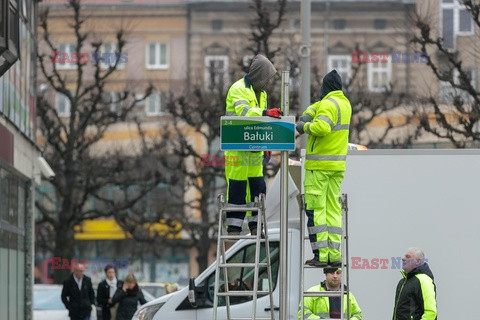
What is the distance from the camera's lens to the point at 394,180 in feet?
50.9

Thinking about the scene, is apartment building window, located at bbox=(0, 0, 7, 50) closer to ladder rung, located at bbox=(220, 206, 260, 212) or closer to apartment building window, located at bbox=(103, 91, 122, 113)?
ladder rung, located at bbox=(220, 206, 260, 212)

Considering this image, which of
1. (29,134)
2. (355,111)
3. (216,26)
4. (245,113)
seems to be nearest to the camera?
(245,113)

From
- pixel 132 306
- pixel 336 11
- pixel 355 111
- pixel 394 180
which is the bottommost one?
pixel 132 306

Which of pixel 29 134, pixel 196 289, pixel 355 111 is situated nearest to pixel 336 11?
pixel 355 111

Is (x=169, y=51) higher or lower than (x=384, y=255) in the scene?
higher

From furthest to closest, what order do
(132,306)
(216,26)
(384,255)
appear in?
1. (216,26)
2. (132,306)
3. (384,255)

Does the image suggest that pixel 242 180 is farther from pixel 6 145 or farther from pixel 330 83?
pixel 6 145

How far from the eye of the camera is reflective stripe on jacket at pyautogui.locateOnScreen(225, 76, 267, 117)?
39.5 feet

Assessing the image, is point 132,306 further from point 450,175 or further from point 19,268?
point 450,175

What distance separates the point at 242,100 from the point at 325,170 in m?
1.01

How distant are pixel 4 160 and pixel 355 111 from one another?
53.5 feet

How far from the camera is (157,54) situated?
2753 inches

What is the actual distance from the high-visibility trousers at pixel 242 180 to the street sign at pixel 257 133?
1.03 meters

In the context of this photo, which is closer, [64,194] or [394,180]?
[394,180]
